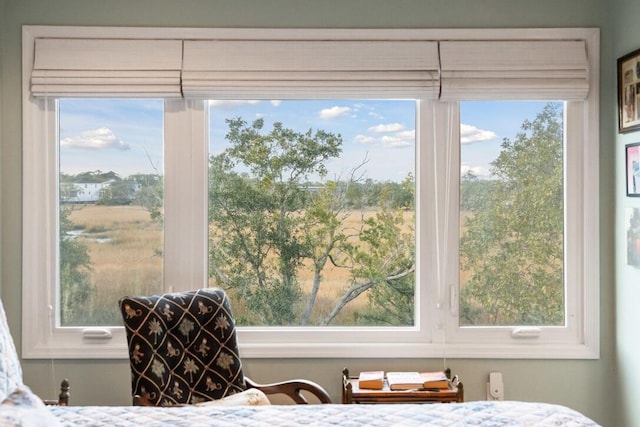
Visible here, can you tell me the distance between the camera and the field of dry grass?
11.7 feet

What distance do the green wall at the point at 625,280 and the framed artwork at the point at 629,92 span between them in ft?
0.14

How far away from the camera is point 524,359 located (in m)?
3.55

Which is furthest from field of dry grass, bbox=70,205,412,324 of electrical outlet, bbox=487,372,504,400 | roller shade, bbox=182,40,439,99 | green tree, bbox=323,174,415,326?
electrical outlet, bbox=487,372,504,400

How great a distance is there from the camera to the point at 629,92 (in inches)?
130

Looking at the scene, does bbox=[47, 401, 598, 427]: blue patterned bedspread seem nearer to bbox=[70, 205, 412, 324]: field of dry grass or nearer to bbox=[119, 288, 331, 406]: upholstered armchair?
bbox=[119, 288, 331, 406]: upholstered armchair

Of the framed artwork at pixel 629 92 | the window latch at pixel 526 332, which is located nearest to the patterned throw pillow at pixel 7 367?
the window latch at pixel 526 332

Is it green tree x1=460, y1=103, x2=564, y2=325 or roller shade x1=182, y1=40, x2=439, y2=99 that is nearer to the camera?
roller shade x1=182, y1=40, x2=439, y2=99

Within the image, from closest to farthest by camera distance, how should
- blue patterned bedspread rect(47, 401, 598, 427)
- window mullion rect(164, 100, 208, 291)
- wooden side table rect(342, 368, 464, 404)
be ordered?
blue patterned bedspread rect(47, 401, 598, 427), wooden side table rect(342, 368, 464, 404), window mullion rect(164, 100, 208, 291)

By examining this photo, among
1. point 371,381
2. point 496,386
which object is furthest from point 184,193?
point 496,386

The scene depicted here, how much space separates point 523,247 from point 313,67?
4.52 feet

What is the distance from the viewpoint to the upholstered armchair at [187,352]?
2.97 meters

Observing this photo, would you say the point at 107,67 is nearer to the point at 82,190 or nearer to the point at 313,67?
the point at 82,190

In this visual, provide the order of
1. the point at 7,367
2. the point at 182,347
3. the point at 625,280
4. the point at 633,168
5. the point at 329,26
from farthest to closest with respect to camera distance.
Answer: the point at 329,26 < the point at 625,280 < the point at 633,168 < the point at 182,347 < the point at 7,367

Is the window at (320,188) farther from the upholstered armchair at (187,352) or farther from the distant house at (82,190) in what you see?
the upholstered armchair at (187,352)
